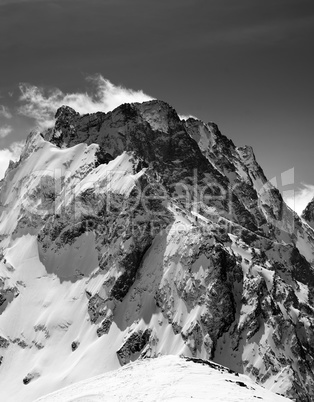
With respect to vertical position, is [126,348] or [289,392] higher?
[126,348]

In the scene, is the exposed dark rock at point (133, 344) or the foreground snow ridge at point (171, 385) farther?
the exposed dark rock at point (133, 344)

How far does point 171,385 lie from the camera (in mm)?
68750

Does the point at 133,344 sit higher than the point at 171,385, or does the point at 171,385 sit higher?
the point at 133,344

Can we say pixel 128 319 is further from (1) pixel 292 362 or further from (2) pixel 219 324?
(1) pixel 292 362

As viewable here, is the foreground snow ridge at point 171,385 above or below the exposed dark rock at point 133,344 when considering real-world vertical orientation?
below

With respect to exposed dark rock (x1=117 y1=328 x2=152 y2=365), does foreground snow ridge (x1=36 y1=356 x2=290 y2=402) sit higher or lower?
lower

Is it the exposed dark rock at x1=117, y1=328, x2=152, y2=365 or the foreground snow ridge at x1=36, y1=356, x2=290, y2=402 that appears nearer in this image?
the foreground snow ridge at x1=36, y1=356, x2=290, y2=402

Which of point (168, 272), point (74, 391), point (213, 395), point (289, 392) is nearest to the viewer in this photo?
point (213, 395)

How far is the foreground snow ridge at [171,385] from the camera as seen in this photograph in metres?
64.2

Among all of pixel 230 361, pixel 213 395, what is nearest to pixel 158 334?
pixel 230 361

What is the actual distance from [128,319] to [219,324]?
1270 inches

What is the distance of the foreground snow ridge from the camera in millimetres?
64188

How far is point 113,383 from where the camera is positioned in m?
77.3

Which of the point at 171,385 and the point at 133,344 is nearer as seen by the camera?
the point at 171,385
